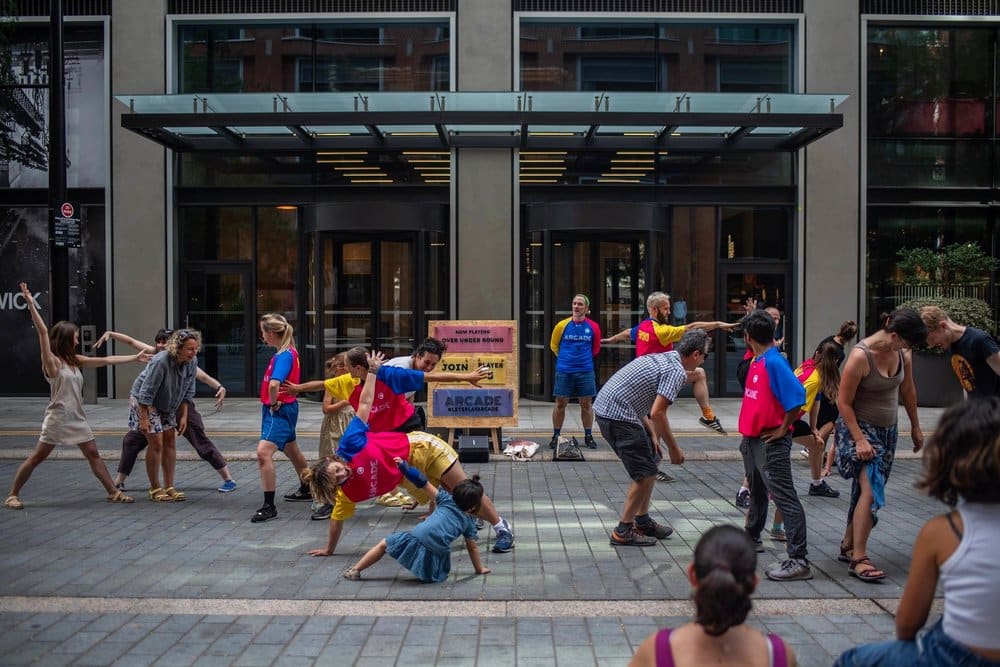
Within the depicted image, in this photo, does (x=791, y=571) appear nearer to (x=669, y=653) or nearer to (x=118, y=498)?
(x=669, y=653)

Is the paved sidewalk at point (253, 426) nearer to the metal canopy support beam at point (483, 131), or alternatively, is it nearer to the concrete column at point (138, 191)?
the concrete column at point (138, 191)

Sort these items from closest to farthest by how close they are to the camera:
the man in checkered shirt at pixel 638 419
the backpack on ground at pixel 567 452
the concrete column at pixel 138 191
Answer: the man in checkered shirt at pixel 638 419 < the backpack on ground at pixel 567 452 < the concrete column at pixel 138 191

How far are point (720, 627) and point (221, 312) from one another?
16993 millimetres

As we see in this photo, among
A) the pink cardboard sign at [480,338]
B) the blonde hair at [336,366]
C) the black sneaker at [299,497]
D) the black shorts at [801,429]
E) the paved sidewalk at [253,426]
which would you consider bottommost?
the black sneaker at [299,497]

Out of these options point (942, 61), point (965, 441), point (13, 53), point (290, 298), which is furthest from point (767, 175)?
point (965, 441)

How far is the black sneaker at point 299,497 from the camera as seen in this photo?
9.16m

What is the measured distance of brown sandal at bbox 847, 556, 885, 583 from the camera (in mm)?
6137

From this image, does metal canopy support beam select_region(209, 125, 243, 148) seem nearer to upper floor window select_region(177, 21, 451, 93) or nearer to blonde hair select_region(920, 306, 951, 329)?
upper floor window select_region(177, 21, 451, 93)

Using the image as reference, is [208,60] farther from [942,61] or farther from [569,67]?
[942,61]

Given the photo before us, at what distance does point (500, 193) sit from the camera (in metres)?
17.8

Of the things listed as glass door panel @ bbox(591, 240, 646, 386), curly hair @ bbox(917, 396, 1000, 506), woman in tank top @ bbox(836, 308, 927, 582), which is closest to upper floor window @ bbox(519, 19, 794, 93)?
glass door panel @ bbox(591, 240, 646, 386)

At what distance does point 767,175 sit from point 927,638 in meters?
16.3

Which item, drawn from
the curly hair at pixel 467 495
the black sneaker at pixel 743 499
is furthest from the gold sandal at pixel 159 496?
the black sneaker at pixel 743 499

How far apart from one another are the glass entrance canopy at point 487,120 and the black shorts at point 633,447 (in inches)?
370
